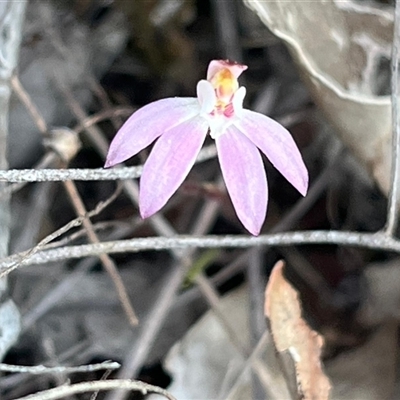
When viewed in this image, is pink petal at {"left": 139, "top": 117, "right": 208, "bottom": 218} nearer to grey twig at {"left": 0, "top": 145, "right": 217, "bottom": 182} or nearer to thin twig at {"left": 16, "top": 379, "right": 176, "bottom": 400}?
grey twig at {"left": 0, "top": 145, "right": 217, "bottom": 182}

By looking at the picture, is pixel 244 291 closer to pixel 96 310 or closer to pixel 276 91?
pixel 96 310

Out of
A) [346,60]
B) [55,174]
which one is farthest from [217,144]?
[346,60]

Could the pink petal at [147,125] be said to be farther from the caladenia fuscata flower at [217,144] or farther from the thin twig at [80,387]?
the thin twig at [80,387]

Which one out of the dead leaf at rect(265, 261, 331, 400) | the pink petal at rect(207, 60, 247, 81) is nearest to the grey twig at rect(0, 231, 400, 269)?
the dead leaf at rect(265, 261, 331, 400)

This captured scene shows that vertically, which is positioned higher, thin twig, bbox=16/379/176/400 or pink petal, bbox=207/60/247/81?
pink petal, bbox=207/60/247/81

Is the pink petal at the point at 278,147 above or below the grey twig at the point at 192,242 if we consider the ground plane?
above

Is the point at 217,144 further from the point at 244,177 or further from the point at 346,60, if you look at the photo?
the point at 346,60

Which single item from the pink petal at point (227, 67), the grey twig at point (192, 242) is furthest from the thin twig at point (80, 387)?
the pink petal at point (227, 67)
